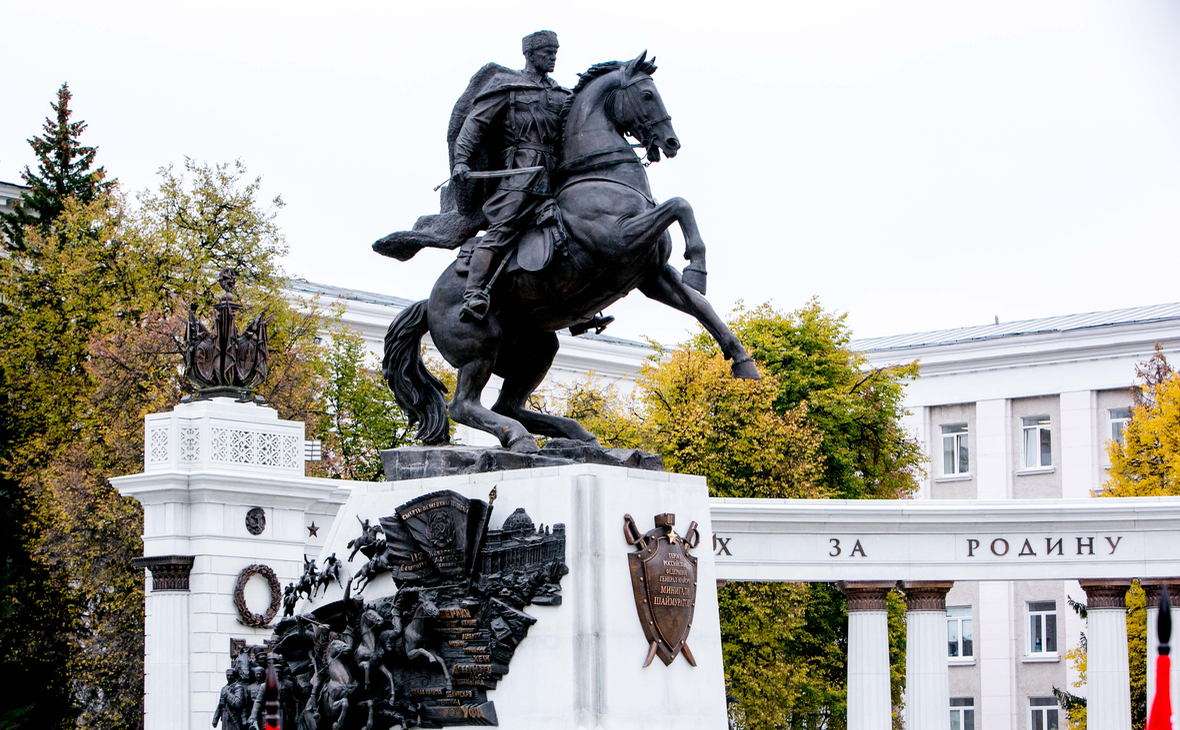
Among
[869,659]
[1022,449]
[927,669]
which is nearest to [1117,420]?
[1022,449]

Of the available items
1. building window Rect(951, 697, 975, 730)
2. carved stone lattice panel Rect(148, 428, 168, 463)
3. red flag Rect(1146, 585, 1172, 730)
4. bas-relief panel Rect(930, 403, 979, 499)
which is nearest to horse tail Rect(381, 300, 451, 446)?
red flag Rect(1146, 585, 1172, 730)

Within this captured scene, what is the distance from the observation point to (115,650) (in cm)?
3281

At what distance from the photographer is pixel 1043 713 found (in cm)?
5050

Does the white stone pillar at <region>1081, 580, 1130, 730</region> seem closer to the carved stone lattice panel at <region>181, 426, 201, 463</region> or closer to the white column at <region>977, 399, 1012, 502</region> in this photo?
the carved stone lattice panel at <region>181, 426, 201, 463</region>

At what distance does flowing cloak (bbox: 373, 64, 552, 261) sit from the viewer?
14.9m

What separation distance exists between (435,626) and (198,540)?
14.1 m

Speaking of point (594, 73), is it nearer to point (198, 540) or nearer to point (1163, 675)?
point (1163, 675)

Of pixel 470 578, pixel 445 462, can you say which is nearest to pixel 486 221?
pixel 445 462

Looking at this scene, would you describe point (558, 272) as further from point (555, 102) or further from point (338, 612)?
point (338, 612)

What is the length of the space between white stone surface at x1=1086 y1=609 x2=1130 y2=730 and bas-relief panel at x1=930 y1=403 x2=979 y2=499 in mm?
26920

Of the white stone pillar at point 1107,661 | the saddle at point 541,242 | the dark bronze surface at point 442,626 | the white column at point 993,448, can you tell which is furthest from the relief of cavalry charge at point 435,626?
the white column at point 993,448

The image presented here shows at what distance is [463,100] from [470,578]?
4.29m

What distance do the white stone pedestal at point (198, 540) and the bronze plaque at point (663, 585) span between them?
1424 cm

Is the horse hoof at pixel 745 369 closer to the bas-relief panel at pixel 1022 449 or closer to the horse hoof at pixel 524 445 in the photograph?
the horse hoof at pixel 524 445
